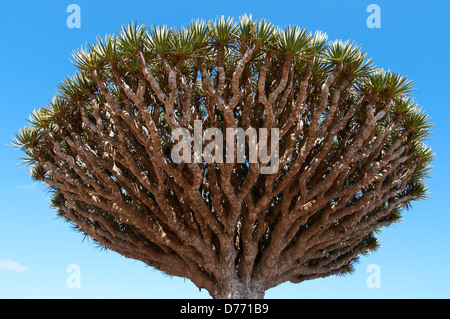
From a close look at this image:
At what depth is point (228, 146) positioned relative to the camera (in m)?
6.59

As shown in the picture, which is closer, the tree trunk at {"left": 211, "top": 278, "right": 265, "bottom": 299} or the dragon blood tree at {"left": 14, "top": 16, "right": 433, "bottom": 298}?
the dragon blood tree at {"left": 14, "top": 16, "right": 433, "bottom": 298}

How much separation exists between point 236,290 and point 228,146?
268cm

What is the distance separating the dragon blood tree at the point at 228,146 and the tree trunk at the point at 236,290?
2 cm

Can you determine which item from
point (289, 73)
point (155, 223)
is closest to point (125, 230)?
point (155, 223)

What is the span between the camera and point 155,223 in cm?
780

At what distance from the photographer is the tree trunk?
7.41 metres

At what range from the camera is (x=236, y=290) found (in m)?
7.45

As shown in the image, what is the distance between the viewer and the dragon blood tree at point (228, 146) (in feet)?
21.6

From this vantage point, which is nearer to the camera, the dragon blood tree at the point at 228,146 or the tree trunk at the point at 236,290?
the dragon blood tree at the point at 228,146

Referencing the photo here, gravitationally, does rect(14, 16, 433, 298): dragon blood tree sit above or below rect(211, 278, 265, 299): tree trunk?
above

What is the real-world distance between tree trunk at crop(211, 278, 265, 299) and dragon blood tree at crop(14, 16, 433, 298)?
2 cm

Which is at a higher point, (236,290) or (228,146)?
(228,146)

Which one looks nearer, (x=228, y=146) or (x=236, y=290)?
(x=228, y=146)
